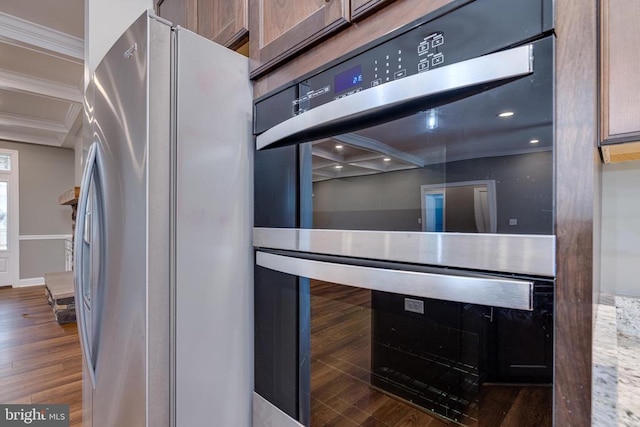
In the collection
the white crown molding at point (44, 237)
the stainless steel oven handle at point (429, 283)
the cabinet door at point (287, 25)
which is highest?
the cabinet door at point (287, 25)

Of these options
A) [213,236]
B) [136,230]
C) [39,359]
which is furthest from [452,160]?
[39,359]

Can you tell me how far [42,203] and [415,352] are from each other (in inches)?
279

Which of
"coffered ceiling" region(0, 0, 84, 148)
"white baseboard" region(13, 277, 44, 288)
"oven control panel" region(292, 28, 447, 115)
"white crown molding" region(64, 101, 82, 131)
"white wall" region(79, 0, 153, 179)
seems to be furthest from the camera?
"white baseboard" region(13, 277, 44, 288)

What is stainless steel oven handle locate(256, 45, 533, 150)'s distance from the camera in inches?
16.9

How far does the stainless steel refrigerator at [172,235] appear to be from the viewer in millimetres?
750

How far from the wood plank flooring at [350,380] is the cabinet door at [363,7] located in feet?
1.93

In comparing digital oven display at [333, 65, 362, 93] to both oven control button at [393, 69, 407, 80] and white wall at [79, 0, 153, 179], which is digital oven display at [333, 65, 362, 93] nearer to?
oven control button at [393, 69, 407, 80]

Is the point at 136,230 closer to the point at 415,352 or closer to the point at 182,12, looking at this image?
the point at 415,352

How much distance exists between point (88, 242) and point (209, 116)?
0.69 meters

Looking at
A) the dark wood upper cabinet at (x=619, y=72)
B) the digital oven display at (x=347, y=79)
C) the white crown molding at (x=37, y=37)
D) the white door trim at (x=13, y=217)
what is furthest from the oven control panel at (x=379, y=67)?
the white door trim at (x=13, y=217)

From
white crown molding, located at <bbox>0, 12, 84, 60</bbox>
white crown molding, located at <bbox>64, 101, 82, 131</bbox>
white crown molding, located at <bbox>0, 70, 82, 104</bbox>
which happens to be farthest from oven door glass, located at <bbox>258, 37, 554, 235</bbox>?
white crown molding, located at <bbox>64, 101, 82, 131</bbox>

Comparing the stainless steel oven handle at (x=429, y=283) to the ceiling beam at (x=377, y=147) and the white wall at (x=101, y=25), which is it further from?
the white wall at (x=101, y=25)

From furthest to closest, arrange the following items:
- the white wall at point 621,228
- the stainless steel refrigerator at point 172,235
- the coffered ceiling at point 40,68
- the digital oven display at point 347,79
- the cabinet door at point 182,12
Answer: the coffered ceiling at point 40,68, the cabinet door at point 182,12, the white wall at point 621,228, the stainless steel refrigerator at point 172,235, the digital oven display at point 347,79

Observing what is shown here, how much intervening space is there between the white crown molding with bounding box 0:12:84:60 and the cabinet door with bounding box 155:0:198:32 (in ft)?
5.75
